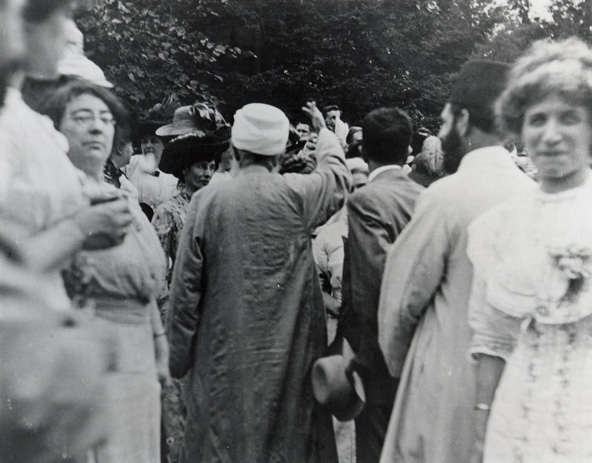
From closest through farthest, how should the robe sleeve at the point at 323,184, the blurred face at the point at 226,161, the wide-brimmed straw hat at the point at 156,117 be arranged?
the robe sleeve at the point at 323,184, the wide-brimmed straw hat at the point at 156,117, the blurred face at the point at 226,161

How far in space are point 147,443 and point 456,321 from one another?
1.20 metres

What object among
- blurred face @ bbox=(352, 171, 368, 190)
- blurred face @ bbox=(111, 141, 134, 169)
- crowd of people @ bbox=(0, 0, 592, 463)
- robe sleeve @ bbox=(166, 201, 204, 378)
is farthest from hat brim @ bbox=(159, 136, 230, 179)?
blurred face @ bbox=(111, 141, 134, 169)

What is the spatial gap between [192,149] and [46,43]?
216 centimetres

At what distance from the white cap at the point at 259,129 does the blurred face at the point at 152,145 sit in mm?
1131

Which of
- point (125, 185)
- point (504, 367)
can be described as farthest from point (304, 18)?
point (504, 367)

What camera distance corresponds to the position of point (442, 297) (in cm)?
304

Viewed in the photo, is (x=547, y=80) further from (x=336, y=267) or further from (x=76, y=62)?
(x=336, y=267)

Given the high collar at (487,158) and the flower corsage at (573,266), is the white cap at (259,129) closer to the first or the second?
the high collar at (487,158)

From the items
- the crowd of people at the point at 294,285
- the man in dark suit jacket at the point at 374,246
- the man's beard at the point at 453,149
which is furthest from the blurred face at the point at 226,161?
the man's beard at the point at 453,149

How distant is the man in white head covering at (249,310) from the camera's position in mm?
3645

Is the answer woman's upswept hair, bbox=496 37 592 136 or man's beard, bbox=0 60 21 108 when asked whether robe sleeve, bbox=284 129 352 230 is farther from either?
man's beard, bbox=0 60 21 108

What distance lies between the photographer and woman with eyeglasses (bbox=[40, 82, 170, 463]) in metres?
2.73

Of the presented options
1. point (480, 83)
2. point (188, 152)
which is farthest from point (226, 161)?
point (480, 83)

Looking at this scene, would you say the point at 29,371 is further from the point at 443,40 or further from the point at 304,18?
the point at 443,40
